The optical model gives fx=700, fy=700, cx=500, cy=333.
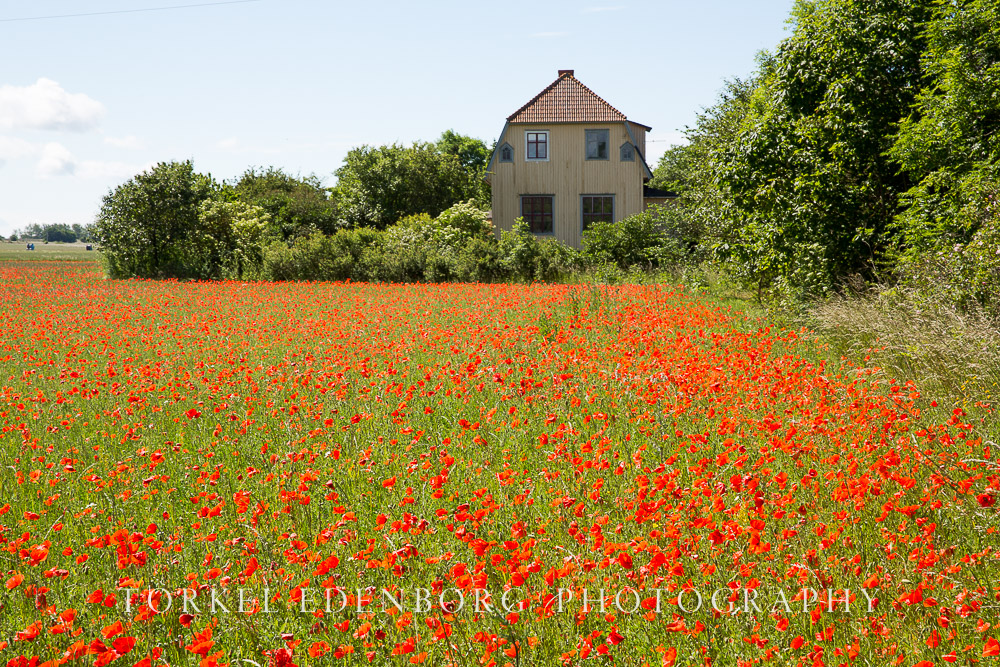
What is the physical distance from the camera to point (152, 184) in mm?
30688

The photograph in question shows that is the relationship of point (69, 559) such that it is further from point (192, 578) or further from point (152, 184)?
point (152, 184)

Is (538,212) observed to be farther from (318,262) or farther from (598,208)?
(318,262)

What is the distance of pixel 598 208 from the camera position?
108 feet

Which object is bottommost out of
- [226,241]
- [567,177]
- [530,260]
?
[530,260]

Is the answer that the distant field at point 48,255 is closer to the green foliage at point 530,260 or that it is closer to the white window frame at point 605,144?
the green foliage at point 530,260

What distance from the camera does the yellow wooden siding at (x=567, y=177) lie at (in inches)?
1286

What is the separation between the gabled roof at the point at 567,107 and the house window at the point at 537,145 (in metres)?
0.63

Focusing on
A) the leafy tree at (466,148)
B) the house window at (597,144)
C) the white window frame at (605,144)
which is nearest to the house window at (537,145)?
the white window frame at (605,144)

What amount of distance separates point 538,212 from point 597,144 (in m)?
4.15

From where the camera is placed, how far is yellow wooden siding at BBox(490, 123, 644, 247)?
3266 cm

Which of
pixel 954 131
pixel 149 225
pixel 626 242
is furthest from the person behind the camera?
pixel 149 225

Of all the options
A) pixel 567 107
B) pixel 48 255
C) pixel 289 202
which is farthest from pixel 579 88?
pixel 48 255

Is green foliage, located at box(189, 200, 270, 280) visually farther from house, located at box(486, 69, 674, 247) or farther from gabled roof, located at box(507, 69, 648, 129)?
gabled roof, located at box(507, 69, 648, 129)

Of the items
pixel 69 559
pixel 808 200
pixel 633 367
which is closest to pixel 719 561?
pixel 69 559
